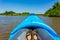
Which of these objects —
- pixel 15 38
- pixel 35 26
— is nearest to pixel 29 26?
pixel 35 26

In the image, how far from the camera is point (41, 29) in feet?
23.4

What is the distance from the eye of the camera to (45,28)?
21.8ft

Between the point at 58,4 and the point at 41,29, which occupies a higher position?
the point at 41,29

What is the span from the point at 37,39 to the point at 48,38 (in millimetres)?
1060

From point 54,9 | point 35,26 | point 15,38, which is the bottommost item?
point 54,9

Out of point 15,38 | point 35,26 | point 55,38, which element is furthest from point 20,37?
point 55,38

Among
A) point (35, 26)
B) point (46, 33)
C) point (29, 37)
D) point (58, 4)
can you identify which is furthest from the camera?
point (58, 4)

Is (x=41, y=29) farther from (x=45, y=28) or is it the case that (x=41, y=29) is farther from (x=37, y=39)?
(x=37, y=39)

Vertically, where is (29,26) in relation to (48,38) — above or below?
above

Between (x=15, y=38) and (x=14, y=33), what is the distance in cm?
32

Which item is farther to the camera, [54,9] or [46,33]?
[54,9]

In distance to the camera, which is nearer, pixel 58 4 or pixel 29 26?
pixel 29 26

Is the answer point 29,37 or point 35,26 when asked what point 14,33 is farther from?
point 29,37

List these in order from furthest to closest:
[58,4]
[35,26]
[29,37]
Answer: [58,4], [35,26], [29,37]
